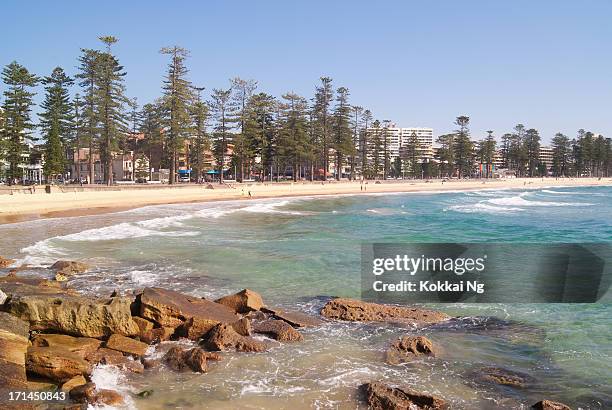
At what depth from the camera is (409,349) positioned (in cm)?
640

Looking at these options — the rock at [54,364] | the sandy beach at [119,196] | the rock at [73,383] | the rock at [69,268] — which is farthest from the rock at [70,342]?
the sandy beach at [119,196]

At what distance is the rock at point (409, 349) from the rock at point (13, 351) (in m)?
4.16

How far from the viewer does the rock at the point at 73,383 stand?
16.0 feet

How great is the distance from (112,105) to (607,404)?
1718 inches

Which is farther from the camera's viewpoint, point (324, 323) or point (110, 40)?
point (110, 40)

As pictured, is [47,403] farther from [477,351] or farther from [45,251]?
[45,251]

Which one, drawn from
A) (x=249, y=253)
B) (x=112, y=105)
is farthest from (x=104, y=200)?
(x=249, y=253)

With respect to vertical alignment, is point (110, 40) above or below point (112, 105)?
above

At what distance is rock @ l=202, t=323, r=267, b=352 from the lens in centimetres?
631

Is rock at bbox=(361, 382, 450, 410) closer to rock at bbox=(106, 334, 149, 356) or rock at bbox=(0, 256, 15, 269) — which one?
rock at bbox=(106, 334, 149, 356)

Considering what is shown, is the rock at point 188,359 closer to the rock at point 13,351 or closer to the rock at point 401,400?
the rock at point 13,351

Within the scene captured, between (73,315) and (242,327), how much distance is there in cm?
221

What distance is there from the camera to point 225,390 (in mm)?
5207

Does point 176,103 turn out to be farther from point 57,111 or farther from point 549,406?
point 549,406
